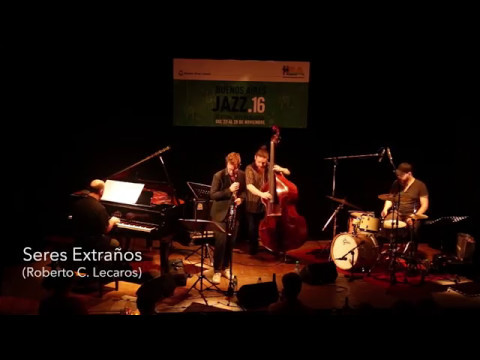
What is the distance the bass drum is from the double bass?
56cm

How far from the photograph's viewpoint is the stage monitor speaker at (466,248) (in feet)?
25.3

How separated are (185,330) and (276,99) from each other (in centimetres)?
579

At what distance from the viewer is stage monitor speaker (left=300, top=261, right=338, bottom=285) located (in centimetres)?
651

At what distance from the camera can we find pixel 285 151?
8.73 metres

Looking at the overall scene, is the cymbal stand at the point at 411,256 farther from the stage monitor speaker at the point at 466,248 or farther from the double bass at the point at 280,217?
the double bass at the point at 280,217

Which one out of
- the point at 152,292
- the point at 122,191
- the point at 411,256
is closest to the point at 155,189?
the point at 122,191

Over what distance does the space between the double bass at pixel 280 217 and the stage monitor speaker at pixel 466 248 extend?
105 inches

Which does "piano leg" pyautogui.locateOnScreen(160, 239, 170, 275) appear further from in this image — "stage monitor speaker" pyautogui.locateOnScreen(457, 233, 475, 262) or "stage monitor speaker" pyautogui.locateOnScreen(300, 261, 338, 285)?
"stage monitor speaker" pyautogui.locateOnScreen(457, 233, 475, 262)

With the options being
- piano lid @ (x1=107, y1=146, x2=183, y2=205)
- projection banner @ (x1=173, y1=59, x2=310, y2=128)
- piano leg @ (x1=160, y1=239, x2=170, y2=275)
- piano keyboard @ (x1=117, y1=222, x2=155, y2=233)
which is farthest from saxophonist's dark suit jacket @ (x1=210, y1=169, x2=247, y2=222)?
projection banner @ (x1=173, y1=59, x2=310, y2=128)

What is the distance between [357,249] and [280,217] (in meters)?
1.17

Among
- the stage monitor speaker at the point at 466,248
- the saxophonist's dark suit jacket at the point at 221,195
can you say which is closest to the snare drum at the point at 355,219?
the stage monitor speaker at the point at 466,248

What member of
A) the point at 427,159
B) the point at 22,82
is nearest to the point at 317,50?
the point at 427,159

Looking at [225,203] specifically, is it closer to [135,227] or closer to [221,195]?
[221,195]

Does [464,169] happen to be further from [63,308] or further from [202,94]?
[63,308]
